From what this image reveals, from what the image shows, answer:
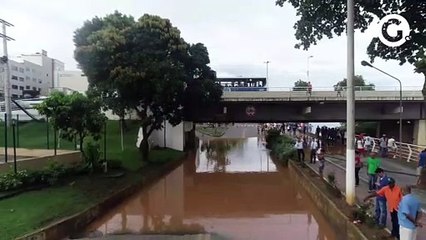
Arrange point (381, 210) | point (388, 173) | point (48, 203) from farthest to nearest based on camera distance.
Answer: point (388, 173), point (48, 203), point (381, 210)

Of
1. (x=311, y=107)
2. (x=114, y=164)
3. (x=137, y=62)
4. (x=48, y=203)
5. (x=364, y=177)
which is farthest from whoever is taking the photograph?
(x=311, y=107)

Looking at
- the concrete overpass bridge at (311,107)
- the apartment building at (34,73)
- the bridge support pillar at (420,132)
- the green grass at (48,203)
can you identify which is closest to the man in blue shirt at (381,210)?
the green grass at (48,203)

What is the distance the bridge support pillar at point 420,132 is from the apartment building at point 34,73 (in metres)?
61.6

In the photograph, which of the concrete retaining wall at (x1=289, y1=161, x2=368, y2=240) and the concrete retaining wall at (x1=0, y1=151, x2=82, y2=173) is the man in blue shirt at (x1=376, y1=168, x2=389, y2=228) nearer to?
the concrete retaining wall at (x1=289, y1=161, x2=368, y2=240)

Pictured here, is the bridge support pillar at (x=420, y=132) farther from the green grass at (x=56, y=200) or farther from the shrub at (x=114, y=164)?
the shrub at (x=114, y=164)

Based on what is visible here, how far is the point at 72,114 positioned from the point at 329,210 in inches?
408

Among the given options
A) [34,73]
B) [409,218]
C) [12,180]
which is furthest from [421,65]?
[34,73]

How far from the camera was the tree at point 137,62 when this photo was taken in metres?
24.8

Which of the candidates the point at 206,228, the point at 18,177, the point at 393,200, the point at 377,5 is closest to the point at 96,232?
the point at 206,228

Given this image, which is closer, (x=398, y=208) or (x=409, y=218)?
(x=409, y=218)

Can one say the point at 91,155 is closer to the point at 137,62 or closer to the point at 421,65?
the point at 137,62

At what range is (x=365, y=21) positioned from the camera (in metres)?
15.7

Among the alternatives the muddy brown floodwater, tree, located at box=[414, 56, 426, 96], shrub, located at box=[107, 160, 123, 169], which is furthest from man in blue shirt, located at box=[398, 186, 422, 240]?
shrub, located at box=[107, 160, 123, 169]

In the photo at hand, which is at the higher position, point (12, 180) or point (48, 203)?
point (12, 180)
